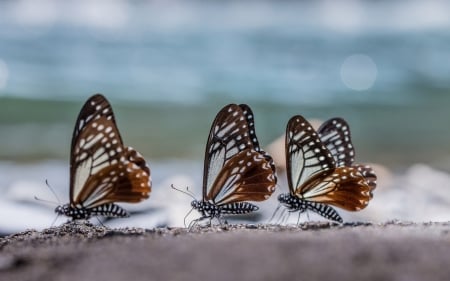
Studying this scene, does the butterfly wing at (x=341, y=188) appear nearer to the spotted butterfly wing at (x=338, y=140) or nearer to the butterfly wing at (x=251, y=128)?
the butterfly wing at (x=251, y=128)

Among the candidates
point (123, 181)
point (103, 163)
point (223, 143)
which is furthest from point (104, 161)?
point (223, 143)

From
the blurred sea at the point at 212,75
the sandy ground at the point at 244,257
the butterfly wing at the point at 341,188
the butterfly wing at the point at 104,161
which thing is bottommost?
the sandy ground at the point at 244,257

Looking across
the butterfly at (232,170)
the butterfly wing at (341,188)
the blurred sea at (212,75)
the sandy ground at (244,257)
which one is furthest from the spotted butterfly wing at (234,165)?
the blurred sea at (212,75)

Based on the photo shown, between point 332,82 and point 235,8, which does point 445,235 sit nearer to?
point 332,82

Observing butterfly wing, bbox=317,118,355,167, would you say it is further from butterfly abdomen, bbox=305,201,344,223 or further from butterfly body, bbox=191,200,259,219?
butterfly body, bbox=191,200,259,219

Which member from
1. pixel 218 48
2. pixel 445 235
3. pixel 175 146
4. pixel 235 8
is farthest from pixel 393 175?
pixel 235 8

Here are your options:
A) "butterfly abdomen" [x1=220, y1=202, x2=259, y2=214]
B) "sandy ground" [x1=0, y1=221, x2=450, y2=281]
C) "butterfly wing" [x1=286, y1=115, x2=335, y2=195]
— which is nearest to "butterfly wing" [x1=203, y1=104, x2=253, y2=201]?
"butterfly abdomen" [x1=220, y1=202, x2=259, y2=214]
